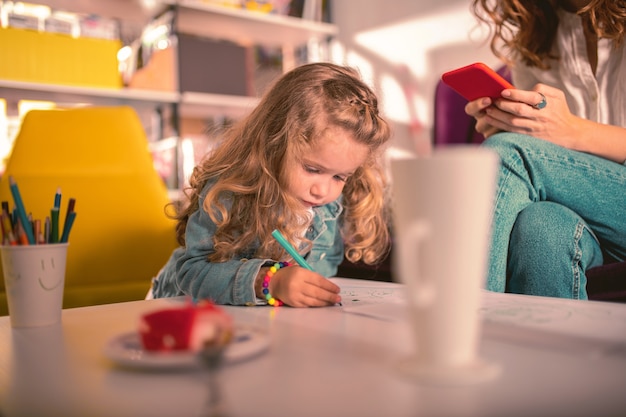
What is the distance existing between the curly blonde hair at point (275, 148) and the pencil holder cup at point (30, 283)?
29cm

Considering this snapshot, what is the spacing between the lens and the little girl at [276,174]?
1.00m

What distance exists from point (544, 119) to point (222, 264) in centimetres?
65

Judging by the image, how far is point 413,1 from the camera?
2.98 m

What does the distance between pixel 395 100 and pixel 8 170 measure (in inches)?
79.8

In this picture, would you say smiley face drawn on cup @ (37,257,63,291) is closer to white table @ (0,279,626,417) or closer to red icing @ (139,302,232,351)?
white table @ (0,279,626,417)

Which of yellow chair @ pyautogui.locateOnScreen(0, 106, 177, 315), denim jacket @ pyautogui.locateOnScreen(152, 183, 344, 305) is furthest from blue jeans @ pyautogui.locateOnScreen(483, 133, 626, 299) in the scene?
yellow chair @ pyautogui.locateOnScreen(0, 106, 177, 315)

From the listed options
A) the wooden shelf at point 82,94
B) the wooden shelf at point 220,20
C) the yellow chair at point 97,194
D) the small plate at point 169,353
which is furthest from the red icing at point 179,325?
the wooden shelf at point 220,20

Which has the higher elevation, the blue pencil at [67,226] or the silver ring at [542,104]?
the silver ring at [542,104]

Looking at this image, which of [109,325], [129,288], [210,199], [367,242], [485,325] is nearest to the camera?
[485,325]

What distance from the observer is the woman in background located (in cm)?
98

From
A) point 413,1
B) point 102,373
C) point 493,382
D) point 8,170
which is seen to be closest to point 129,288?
point 8,170

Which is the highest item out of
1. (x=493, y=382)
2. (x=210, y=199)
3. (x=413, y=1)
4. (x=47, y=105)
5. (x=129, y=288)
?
(x=413, y=1)

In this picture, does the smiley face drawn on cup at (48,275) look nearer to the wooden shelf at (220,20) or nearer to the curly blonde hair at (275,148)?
the curly blonde hair at (275,148)

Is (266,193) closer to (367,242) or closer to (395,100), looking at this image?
(367,242)
